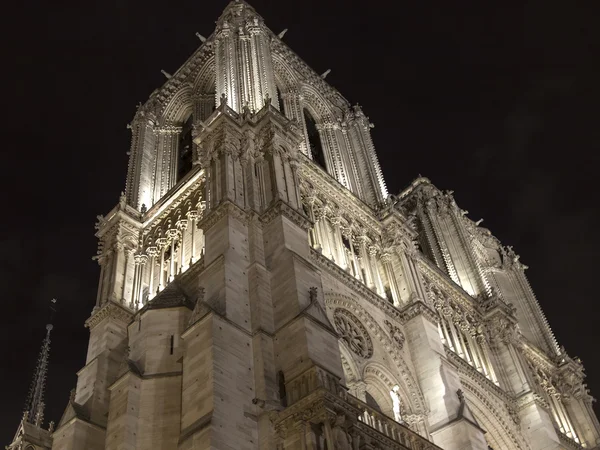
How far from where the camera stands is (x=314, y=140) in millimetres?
39438

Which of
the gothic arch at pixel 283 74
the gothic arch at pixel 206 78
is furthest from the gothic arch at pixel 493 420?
the gothic arch at pixel 206 78

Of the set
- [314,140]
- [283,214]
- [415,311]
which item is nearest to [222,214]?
[283,214]

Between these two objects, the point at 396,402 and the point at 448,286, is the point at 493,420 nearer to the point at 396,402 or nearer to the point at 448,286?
the point at 448,286

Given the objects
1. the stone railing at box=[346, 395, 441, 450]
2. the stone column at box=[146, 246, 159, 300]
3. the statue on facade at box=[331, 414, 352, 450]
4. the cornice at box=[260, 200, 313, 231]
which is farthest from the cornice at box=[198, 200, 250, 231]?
the statue on facade at box=[331, 414, 352, 450]

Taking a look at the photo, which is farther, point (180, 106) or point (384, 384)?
point (180, 106)

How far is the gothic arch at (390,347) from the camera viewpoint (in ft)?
91.5

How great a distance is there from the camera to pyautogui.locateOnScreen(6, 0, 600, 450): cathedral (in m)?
Answer: 21.0

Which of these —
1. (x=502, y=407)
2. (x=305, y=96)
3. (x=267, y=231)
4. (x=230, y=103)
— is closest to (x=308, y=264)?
(x=267, y=231)

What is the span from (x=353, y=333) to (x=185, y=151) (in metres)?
14.8

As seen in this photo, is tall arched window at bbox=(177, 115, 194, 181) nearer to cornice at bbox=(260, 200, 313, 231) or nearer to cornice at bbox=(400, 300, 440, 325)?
cornice at bbox=(260, 200, 313, 231)

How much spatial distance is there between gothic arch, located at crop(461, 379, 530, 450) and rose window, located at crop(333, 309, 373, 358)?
244 inches

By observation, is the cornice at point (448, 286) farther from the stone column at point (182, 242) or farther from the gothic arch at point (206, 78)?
the gothic arch at point (206, 78)

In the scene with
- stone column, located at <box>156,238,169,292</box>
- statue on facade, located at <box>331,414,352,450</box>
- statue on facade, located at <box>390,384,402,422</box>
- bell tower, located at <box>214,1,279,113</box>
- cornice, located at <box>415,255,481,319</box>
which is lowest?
statue on facade, located at <box>331,414,352,450</box>

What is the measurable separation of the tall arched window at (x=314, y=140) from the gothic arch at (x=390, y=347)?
10.4m
